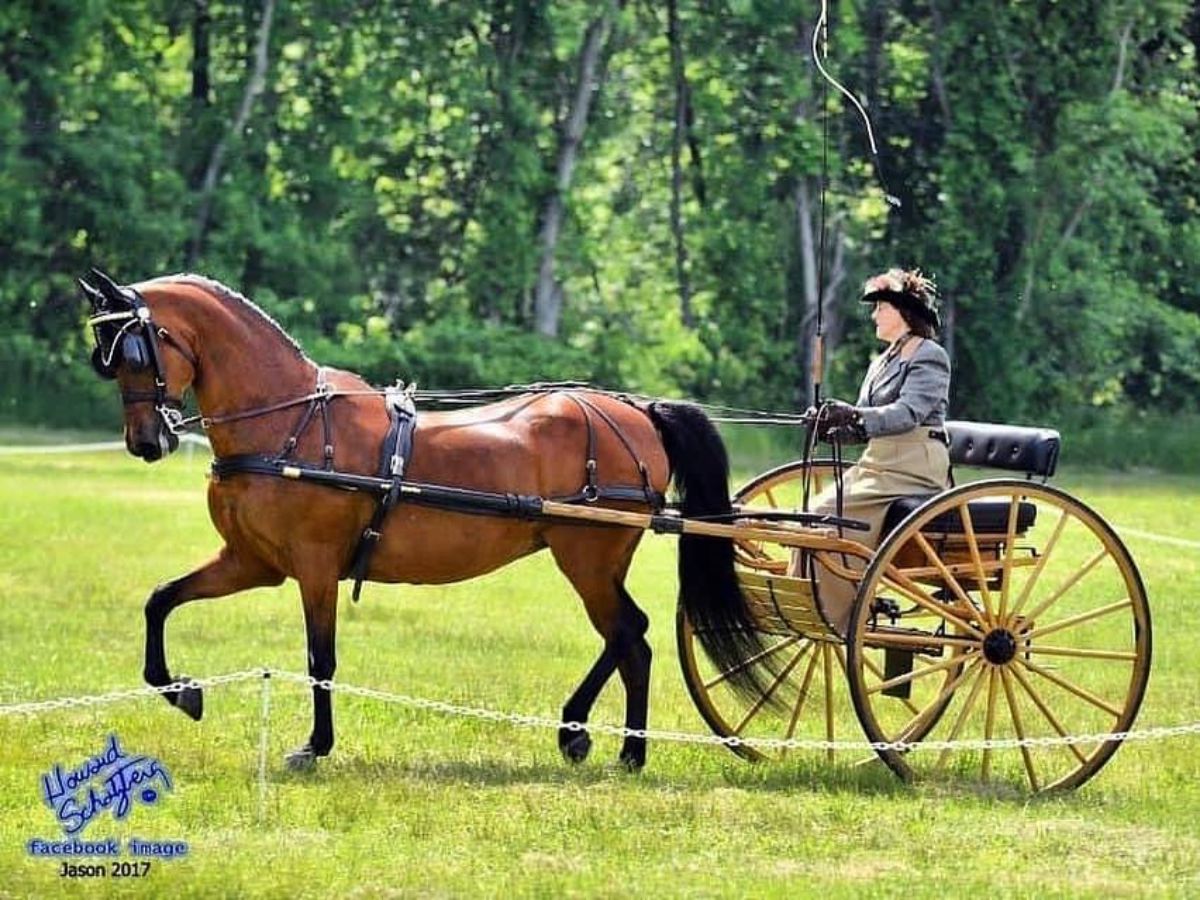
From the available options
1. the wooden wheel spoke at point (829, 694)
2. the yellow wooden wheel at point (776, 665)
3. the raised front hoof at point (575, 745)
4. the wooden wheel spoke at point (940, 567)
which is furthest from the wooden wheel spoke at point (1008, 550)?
the raised front hoof at point (575, 745)

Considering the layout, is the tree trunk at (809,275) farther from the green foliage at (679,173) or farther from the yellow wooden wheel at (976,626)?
the yellow wooden wheel at (976,626)

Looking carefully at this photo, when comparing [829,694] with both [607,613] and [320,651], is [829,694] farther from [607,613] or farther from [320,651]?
[320,651]

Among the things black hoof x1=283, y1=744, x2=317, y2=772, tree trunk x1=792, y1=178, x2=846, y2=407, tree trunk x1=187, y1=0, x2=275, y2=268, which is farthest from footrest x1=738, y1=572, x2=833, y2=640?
tree trunk x1=792, y1=178, x2=846, y2=407

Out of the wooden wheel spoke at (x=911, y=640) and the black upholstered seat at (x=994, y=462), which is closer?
the wooden wheel spoke at (x=911, y=640)

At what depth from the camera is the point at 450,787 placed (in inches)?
394

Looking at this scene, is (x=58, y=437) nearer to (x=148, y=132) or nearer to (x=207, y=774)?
(x=148, y=132)

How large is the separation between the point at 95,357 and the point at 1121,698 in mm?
5749

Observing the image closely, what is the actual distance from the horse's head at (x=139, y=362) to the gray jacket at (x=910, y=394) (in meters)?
2.72

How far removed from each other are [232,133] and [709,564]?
24907 mm

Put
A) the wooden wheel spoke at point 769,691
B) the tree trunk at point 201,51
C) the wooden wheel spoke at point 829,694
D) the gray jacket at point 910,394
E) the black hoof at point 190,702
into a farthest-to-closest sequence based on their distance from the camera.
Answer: the tree trunk at point 201,51
the wooden wheel spoke at point 769,691
the wooden wheel spoke at point 829,694
the black hoof at point 190,702
the gray jacket at point 910,394

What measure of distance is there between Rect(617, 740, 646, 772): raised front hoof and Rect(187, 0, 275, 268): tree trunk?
2444cm

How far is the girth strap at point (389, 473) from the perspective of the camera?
10.6m

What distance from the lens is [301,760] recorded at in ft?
34.0

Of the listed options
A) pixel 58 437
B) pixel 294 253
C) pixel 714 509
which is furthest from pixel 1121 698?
pixel 294 253
